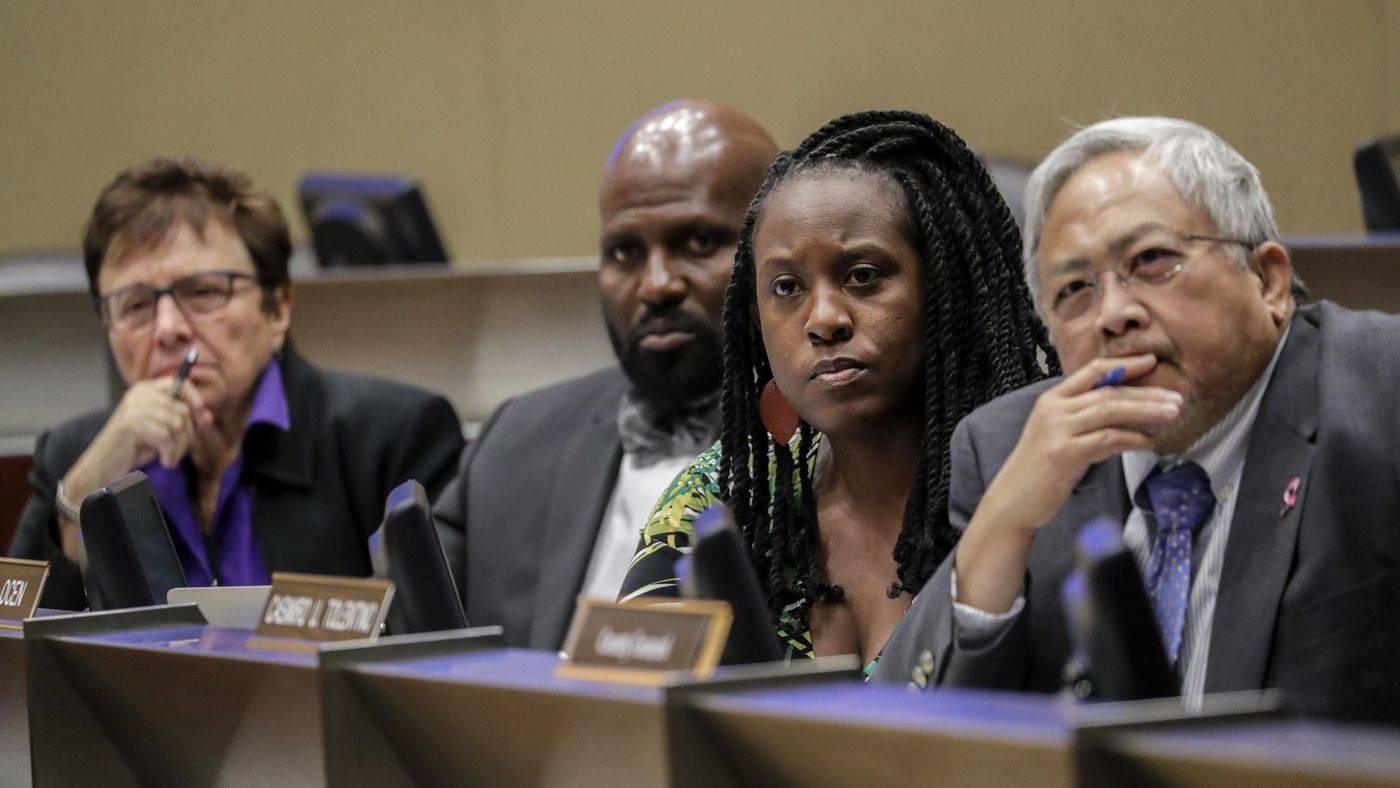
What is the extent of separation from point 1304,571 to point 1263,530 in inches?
2.3

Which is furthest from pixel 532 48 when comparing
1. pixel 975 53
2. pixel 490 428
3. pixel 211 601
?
pixel 211 601

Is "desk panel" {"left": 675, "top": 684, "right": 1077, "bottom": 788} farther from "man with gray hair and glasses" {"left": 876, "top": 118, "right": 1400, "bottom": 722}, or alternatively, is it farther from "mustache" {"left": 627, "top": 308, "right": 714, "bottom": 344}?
"mustache" {"left": 627, "top": 308, "right": 714, "bottom": 344}

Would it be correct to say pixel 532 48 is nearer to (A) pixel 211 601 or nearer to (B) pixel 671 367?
(B) pixel 671 367

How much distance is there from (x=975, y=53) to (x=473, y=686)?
15.6 feet

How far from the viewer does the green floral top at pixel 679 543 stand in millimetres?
1750

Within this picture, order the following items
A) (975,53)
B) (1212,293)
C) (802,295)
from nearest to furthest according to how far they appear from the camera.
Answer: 1. (1212,293)
2. (802,295)
3. (975,53)

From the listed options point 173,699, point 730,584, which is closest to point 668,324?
point 173,699

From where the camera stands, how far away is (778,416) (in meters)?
1.94

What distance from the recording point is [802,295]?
1.80 m

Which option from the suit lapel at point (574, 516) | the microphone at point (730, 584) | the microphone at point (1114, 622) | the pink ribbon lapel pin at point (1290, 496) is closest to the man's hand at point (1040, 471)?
the pink ribbon lapel pin at point (1290, 496)

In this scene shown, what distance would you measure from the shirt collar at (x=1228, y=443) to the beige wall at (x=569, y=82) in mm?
3718

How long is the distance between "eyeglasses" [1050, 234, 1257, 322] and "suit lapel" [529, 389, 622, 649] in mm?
1174

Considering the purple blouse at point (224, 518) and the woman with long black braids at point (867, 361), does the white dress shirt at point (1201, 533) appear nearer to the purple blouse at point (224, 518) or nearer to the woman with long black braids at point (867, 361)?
the woman with long black braids at point (867, 361)

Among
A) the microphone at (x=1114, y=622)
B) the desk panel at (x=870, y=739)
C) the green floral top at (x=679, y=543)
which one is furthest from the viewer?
the green floral top at (x=679, y=543)
